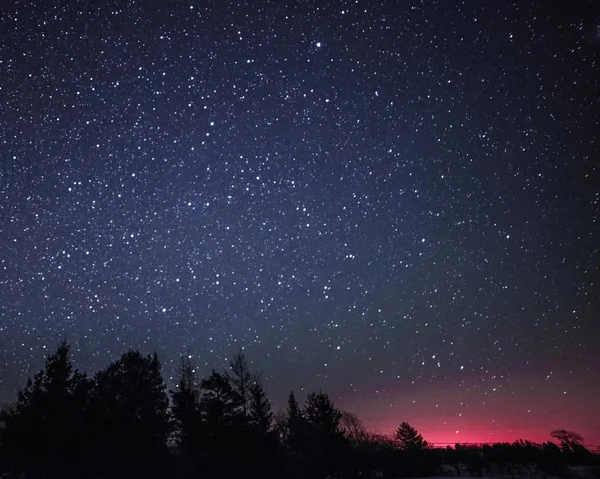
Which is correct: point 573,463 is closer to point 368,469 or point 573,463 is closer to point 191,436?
point 368,469

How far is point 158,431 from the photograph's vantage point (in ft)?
83.1

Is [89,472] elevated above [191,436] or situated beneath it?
situated beneath

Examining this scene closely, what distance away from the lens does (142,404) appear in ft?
85.6

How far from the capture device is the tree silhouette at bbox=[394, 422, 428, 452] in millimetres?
48403

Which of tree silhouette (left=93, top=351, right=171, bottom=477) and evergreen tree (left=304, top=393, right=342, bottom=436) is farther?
evergreen tree (left=304, top=393, right=342, bottom=436)

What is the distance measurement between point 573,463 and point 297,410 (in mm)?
27708

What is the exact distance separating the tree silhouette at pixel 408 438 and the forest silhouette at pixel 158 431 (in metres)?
10.3

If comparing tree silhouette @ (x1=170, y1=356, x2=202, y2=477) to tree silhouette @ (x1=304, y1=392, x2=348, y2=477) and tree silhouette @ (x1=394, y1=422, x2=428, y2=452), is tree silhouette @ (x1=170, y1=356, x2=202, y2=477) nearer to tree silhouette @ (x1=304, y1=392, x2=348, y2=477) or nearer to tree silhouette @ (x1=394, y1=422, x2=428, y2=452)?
tree silhouette @ (x1=304, y1=392, x2=348, y2=477)

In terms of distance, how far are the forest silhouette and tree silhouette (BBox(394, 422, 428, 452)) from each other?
1028cm

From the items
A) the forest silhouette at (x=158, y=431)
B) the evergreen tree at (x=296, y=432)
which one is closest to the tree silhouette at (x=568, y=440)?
the forest silhouette at (x=158, y=431)

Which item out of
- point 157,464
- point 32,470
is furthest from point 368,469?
point 32,470

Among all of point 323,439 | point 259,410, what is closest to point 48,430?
point 259,410

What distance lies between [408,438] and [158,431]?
3517 cm

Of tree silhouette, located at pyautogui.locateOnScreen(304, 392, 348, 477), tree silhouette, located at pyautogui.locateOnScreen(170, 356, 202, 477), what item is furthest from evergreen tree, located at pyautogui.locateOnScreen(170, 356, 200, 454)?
tree silhouette, located at pyautogui.locateOnScreen(304, 392, 348, 477)
